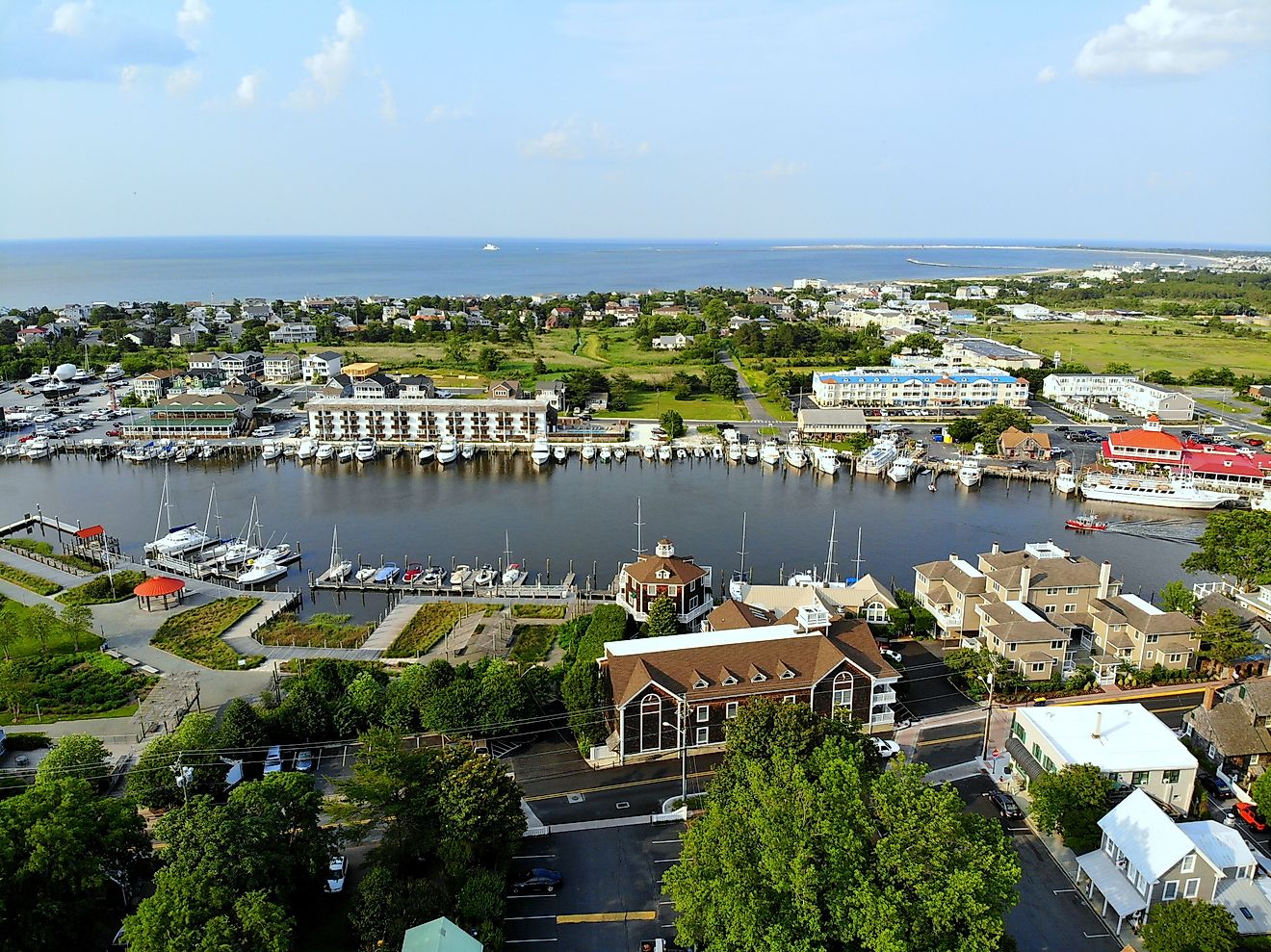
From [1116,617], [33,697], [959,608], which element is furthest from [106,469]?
[1116,617]

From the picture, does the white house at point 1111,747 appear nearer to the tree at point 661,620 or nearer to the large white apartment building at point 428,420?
the tree at point 661,620

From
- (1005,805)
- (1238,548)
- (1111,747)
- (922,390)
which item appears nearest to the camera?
(1005,805)

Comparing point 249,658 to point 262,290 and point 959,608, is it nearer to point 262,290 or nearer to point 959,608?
point 959,608

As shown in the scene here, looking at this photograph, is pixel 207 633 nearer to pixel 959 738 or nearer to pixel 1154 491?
pixel 959 738

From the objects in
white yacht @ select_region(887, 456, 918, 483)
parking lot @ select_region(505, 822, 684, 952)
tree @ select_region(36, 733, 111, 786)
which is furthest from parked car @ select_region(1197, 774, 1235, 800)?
white yacht @ select_region(887, 456, 918, 483)

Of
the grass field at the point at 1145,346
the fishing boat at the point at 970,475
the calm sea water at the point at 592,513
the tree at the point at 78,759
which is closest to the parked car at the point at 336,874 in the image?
the tree at the point at 78,759

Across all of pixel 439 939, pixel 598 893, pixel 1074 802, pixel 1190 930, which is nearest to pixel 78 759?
pixel 439 939
